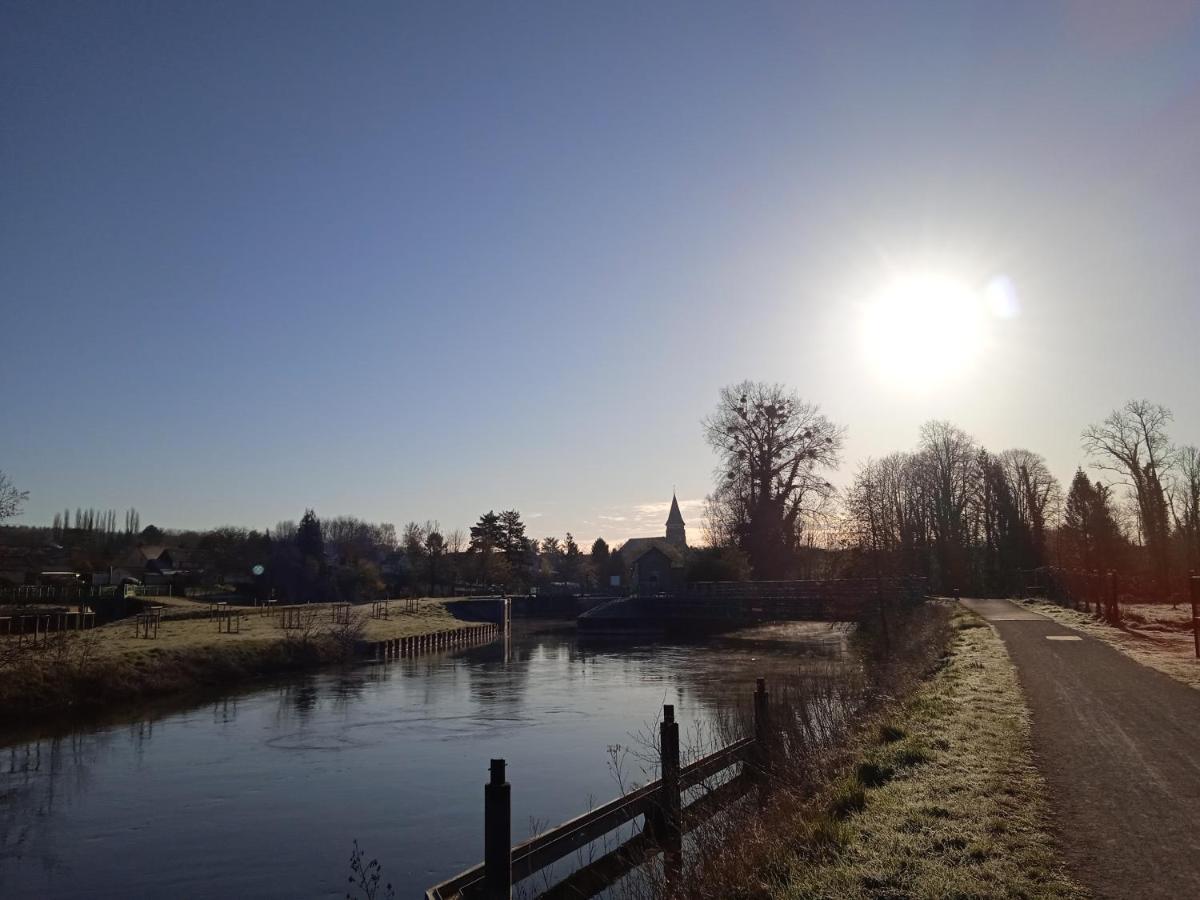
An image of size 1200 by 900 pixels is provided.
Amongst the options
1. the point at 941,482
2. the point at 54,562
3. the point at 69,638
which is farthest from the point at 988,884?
→ the point at 54,562

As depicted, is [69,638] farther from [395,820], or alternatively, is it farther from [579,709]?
[395,820]

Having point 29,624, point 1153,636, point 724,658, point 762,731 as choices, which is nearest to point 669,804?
point 762,731

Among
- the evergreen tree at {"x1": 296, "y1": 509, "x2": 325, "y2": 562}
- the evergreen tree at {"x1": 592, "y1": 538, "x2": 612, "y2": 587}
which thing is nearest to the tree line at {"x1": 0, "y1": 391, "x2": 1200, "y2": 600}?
the evergreen tree at {"x1": 296, "y1": 509, "x2": 325, "y2": 562}

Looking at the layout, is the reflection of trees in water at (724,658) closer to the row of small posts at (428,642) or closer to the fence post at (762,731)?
the fence post at (762,731)

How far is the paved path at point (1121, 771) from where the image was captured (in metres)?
6.38

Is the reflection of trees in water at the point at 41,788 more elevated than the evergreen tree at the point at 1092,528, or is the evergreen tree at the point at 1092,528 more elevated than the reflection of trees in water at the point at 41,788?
the evergreen tree at the point at 1092,528

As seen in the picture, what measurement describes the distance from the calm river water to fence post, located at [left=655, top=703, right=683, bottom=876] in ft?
8.53

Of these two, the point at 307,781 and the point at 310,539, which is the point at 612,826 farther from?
the point at 310,539

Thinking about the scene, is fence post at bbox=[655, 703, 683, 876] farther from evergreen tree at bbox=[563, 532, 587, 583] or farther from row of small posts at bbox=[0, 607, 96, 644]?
evergreen tree at bbox=[563, 532, 587, 583]

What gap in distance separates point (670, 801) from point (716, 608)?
48.6 metres

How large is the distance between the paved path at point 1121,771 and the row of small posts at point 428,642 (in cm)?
3259

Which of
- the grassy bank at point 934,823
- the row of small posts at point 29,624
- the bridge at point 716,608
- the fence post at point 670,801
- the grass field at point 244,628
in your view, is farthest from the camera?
the bridge at point 716,608

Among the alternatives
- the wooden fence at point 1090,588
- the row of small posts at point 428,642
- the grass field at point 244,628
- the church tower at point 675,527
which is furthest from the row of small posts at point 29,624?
the church tower at point 675,527

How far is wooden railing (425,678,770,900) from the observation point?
905 cm
